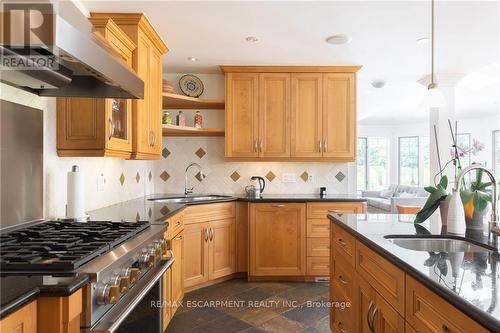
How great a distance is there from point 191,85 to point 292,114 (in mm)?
1253

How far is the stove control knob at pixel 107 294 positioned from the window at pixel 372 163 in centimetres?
958

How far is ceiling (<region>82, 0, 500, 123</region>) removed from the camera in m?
2.45

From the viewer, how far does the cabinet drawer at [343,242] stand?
6.17ft

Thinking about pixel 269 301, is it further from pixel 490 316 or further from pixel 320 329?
pixel 490 316

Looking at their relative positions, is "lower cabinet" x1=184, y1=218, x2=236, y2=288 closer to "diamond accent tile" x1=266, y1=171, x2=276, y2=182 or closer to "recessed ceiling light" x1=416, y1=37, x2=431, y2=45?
"diamond accent tile" x1=266, y1=171, x2=276, y2=182

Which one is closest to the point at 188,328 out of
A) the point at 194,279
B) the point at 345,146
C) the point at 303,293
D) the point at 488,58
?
the point at 194,279

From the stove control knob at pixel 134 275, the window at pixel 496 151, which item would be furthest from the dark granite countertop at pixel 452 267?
the window at pixel 496 151

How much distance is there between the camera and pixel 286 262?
11.8 feet

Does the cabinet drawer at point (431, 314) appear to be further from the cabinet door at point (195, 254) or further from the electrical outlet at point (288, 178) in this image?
the electrical outlet at point (288, 178)

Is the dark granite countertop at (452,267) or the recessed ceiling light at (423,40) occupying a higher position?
the recessed ceiling light at (423,40)

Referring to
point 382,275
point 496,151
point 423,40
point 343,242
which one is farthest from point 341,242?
point 496,151

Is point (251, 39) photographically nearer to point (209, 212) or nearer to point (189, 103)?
point (189, 103)

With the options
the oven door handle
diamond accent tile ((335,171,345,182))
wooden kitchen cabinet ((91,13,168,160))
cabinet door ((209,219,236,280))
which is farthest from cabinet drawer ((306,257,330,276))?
the oven door handle

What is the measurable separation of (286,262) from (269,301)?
604 millimetres
